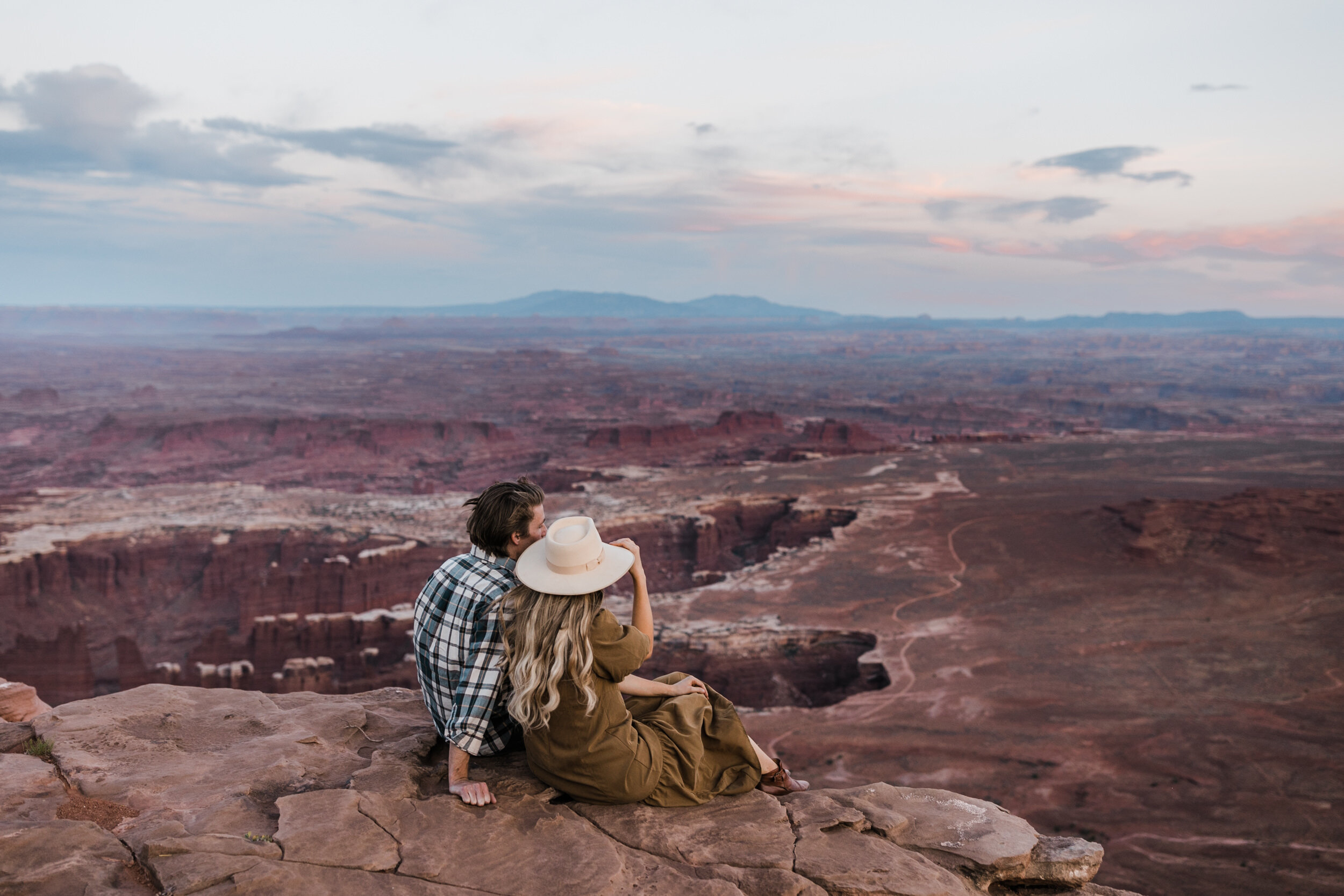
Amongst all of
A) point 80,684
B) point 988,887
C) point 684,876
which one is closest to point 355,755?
point 684,876

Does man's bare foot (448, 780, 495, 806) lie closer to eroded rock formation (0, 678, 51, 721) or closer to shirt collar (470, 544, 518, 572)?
shirt collar (470, 544, 518, 572)

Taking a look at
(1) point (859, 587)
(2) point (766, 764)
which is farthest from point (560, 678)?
(1) point (859, 587)

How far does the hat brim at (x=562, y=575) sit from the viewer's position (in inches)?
148

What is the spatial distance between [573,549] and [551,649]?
0.51 meters

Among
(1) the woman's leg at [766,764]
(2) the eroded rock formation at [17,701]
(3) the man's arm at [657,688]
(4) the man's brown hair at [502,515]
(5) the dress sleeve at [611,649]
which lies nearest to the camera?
(5) the dress sleeve at [611,649]

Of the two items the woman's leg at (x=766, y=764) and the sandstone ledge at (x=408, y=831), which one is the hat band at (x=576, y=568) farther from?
the woman's leg at (x=766, y=764)

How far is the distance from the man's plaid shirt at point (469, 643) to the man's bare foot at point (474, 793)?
8.1 inches

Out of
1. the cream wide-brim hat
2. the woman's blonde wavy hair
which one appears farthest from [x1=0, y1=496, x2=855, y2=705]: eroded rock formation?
the cream wide-brim hat

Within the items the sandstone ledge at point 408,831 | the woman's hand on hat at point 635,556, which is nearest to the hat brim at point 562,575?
the woman's hand on hat at point 635,556

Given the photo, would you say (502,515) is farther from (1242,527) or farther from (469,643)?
(1242,527)

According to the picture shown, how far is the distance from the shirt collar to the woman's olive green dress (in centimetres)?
65

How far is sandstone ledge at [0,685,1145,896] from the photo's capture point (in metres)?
3.49

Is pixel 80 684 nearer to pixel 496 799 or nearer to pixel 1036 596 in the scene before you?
pixel 496 799

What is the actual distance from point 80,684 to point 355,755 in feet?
72.1
